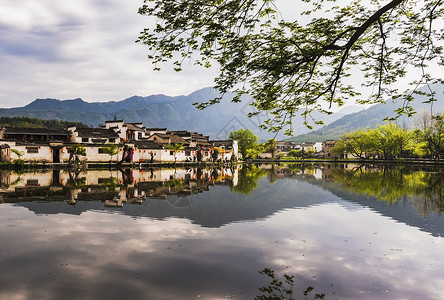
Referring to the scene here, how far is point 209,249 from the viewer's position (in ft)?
26.9

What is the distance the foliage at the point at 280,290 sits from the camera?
5484mm

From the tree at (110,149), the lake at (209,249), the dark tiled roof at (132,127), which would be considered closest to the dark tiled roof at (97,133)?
the tree at (110,149)

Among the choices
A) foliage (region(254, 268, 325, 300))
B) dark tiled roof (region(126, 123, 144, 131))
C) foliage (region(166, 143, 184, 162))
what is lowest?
foliage (region(254, 268, 325, 300))

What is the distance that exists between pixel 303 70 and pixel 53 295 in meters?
7.61

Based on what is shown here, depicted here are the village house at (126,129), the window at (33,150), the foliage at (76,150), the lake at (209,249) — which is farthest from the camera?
the village house at (126,129)

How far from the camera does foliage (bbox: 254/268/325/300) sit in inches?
216

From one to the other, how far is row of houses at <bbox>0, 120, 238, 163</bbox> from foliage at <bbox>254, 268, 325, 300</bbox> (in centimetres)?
4616

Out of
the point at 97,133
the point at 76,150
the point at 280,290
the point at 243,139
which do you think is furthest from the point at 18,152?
the point at 243,139

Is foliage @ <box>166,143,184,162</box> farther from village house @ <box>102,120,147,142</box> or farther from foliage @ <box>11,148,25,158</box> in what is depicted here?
foliage @ <box>11,148,25,158</box>

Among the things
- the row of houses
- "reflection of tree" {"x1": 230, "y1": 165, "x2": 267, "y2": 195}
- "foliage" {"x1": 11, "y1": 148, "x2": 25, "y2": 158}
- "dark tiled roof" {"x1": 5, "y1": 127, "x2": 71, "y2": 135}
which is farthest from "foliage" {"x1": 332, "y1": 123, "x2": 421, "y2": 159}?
"foliage" {"x1": 11, "y1": 148, "x2": 25, "y2": 158}

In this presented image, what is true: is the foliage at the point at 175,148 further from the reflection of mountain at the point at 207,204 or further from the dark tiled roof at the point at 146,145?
the reflection of mountain at the point at 207,204

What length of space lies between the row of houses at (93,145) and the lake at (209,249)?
111 ft

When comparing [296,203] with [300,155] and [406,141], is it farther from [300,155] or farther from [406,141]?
[300,155]

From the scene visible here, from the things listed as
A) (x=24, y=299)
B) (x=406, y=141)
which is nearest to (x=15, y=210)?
(x=24, y=299)
